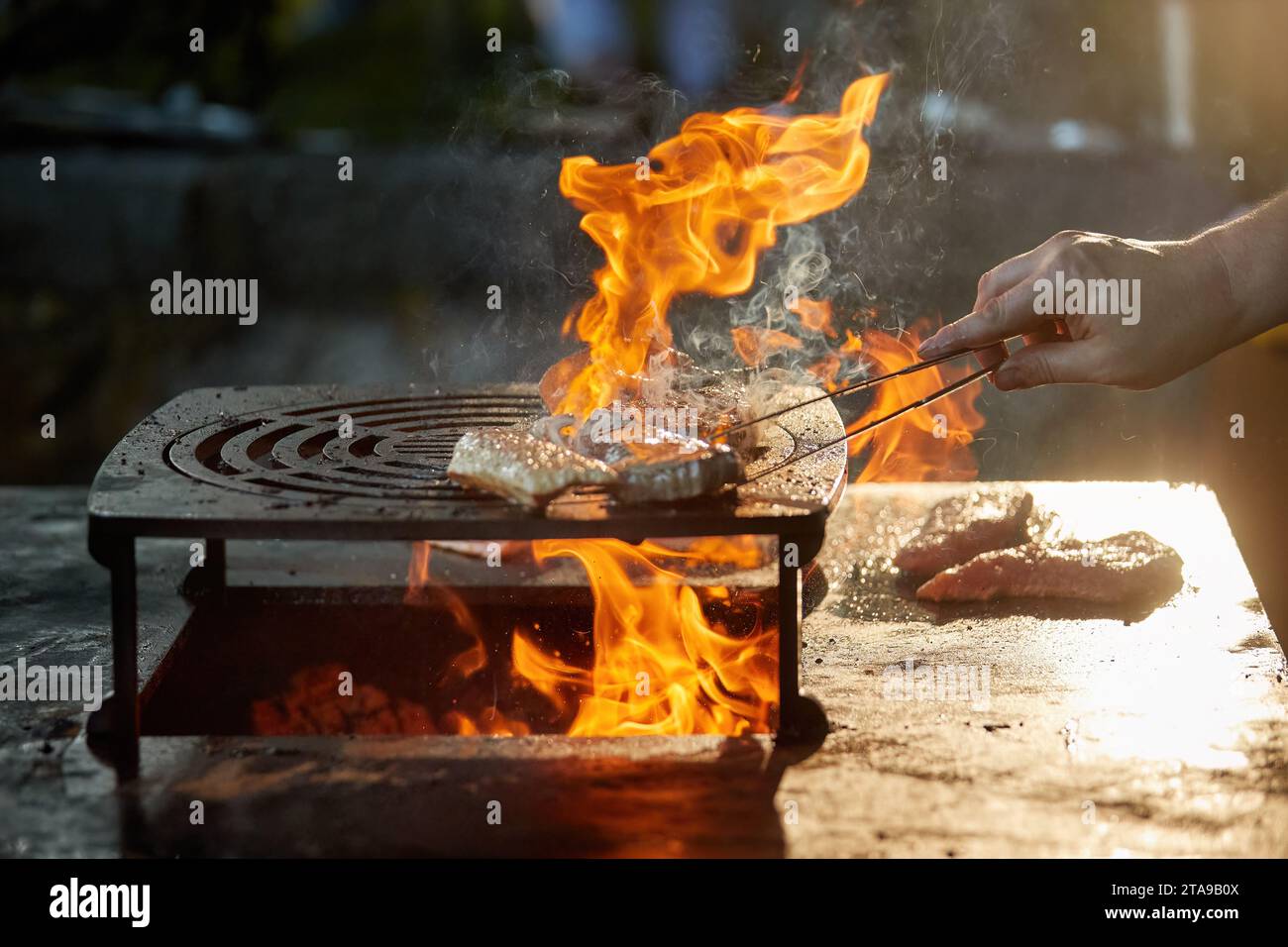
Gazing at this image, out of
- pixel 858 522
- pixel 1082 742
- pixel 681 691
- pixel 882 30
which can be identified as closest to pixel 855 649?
pixel 681 691

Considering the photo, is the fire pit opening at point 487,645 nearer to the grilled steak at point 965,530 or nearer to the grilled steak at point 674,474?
the grilled steak at point 965,530

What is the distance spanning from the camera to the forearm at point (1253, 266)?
3619 millimetres

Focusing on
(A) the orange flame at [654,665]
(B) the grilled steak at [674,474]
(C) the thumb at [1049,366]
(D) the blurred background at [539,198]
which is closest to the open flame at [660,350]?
(A) the orange flame at [654,665]

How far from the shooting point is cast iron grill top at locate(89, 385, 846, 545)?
114 inches

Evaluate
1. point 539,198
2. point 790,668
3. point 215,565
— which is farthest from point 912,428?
point 539,198

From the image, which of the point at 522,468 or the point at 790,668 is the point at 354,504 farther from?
the point at 790,668

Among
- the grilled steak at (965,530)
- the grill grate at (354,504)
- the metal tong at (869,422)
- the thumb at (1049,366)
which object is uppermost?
the thumb at (1049,366)

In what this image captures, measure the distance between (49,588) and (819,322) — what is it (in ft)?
9.82

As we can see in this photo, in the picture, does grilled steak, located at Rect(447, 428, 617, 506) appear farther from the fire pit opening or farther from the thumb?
the thumb

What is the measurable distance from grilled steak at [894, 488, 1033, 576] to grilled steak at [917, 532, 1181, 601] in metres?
0.16

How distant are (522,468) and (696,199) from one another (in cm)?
176

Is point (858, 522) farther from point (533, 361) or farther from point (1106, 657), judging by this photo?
point (533, 361)

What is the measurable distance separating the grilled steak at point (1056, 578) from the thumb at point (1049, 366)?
0.68 metres

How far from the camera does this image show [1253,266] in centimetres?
362
